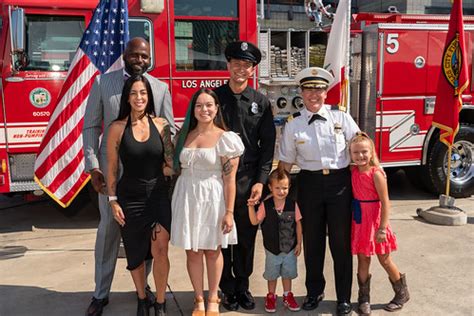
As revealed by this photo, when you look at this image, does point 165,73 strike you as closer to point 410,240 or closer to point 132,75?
point 132,75

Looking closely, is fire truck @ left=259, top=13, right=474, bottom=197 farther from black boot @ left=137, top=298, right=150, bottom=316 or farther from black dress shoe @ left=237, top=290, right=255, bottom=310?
black boot @ left=137, top=298, right=150, bottom=316

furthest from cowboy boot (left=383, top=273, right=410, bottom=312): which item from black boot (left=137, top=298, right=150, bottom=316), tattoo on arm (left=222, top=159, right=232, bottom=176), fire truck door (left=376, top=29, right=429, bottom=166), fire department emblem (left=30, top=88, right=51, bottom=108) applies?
fire department emblem (left=30, top=88, right=51, bottom=108)

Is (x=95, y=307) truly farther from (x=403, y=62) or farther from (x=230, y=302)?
(x=403, y=62)

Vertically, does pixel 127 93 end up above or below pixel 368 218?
above

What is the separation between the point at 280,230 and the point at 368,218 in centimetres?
62

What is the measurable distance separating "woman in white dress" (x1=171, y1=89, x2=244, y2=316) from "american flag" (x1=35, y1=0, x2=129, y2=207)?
160 centimetres

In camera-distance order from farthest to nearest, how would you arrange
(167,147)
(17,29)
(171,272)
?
(17,29), (171,272), (167,147)

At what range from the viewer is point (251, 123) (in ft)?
11.2

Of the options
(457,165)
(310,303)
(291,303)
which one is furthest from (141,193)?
(457,165)

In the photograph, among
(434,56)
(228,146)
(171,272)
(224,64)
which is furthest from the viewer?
(434,56)

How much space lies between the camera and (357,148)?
3.32 meters

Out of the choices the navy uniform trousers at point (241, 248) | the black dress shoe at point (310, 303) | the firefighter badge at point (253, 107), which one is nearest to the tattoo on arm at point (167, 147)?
the navy uniform trousers at point (241, 248)

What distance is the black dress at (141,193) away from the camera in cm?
311

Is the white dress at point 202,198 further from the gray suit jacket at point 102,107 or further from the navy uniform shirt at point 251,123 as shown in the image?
the gray suit jacket at point 102,107
